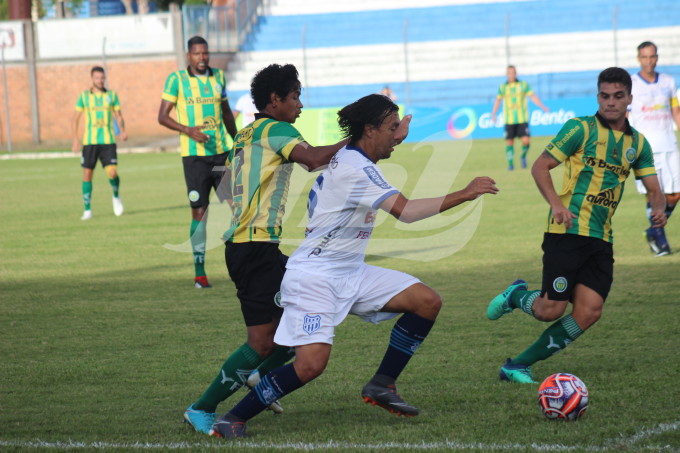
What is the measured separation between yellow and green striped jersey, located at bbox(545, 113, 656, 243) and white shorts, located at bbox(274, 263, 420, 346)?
1449 millimetres

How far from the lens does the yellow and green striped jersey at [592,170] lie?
Answer: 5996 millimetres

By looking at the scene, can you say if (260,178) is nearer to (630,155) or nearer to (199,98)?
(630,155)

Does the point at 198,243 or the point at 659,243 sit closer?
the point at 198,243

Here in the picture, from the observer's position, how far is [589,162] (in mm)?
6043

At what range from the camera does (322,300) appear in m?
4.92

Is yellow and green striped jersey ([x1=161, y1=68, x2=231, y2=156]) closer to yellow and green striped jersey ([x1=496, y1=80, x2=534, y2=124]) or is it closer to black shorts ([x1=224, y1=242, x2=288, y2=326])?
black shorts ([x1=224, y1=242, x2=288, y2=326])

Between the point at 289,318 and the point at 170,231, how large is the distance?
30.5 ft

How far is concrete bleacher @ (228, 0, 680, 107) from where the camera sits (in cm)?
3706

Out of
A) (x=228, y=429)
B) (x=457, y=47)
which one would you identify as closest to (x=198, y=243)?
(x=228, y=429)

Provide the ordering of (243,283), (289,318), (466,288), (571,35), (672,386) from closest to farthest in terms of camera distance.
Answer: (289,318) → (243,283) → (672,386) → (466,288) → (571,35)

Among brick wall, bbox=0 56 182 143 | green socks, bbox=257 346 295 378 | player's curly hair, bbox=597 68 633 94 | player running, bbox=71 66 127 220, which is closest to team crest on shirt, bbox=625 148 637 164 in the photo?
player's curly hair, bbox=597 68 633 94

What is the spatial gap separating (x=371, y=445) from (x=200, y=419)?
3.05 ft

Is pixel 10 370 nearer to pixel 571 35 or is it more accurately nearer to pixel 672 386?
pixel 672 386

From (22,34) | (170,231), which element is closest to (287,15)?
(22,34)
